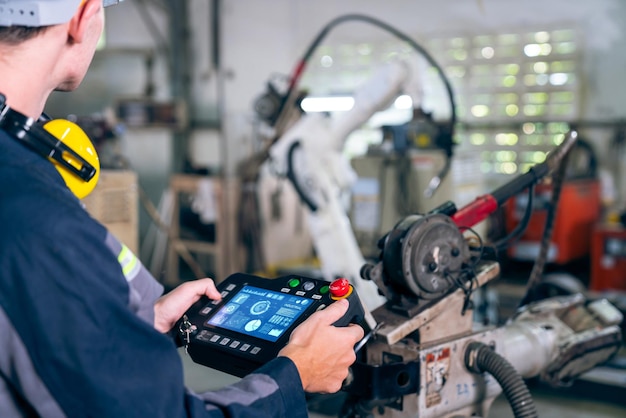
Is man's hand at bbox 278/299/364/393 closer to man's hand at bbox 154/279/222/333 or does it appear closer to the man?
the man

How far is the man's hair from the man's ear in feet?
0.15

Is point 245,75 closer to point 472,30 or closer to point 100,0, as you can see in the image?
point 472,30

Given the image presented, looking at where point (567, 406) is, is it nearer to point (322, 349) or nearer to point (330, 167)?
point (330, 167)

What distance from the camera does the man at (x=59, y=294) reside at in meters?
0.82

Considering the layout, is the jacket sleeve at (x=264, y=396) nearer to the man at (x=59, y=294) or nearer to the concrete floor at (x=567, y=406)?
the man at (x=59, y=294)

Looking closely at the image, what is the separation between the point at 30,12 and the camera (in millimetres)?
898

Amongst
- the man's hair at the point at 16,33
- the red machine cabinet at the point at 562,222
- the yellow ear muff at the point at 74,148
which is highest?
the man's hair at the point at 16,33

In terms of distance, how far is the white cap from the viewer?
35.2 inches

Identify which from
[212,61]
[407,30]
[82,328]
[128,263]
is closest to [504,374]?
[128,263]

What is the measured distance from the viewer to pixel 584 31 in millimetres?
4738

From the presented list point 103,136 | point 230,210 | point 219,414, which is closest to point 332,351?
point 219,414

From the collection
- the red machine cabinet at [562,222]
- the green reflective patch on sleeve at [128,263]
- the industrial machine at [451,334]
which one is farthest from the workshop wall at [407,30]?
the green reflective patch on sleeve at [128,263]

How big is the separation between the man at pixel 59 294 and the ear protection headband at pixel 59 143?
13 mm

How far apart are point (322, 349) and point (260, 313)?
0.20 metres
